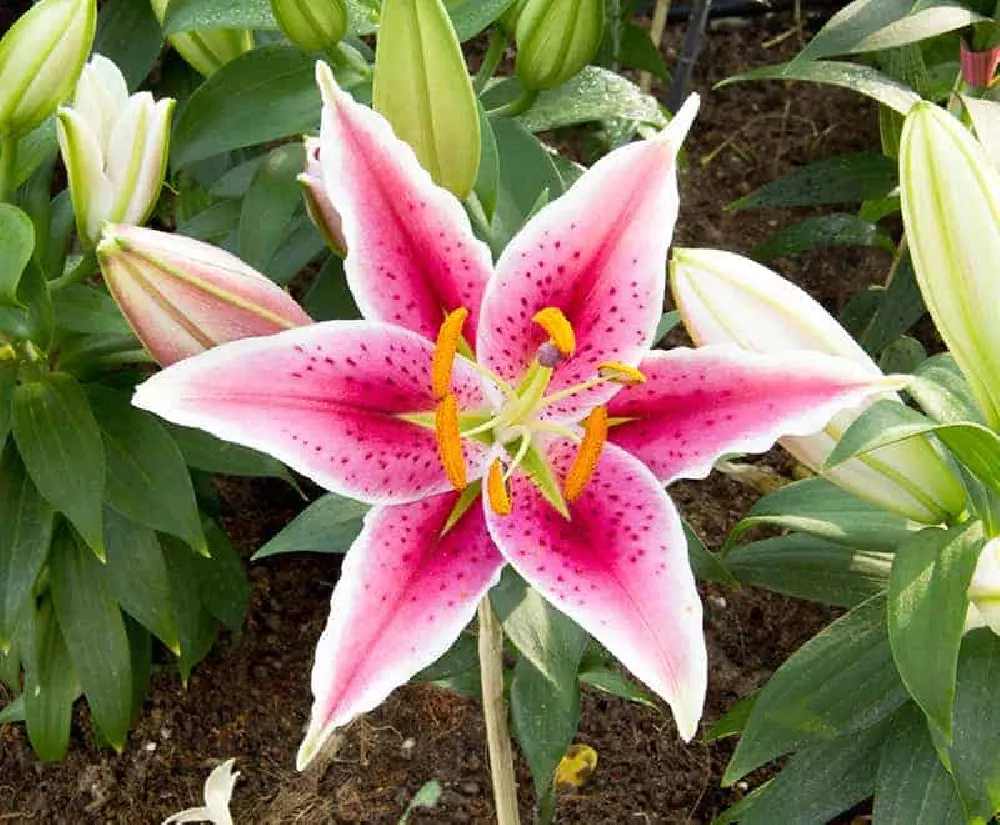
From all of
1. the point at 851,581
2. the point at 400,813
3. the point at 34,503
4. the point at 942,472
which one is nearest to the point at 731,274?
the point at 942,472

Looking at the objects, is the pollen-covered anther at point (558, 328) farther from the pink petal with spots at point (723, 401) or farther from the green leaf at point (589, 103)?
the green leaf at point (589, 103)

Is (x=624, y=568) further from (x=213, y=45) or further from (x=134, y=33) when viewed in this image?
(x=134, y=33)

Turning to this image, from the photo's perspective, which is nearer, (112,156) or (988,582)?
(988,582)

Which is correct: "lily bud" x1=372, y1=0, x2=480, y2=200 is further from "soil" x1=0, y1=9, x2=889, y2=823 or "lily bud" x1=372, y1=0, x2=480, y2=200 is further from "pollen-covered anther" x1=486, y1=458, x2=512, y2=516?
"soil" x1=0, y1=9, x2=889, y2=823

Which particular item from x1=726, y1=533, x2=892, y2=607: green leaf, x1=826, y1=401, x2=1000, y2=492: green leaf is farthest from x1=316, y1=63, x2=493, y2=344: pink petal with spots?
x1=726, y1=533, x2=892, y2=607: green leaf

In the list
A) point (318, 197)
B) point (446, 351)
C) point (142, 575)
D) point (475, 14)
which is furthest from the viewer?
point (142, 575)

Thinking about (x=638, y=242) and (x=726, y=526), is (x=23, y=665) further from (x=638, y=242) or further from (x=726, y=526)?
(x=638, y=242)

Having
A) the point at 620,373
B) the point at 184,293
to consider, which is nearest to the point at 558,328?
the point at 620,373
